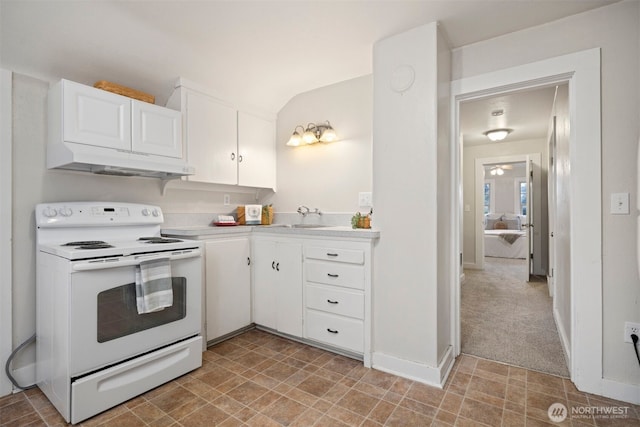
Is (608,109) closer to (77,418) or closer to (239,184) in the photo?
(239,184)

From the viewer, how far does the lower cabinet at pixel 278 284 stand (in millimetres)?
2525

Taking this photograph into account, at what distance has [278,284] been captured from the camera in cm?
264

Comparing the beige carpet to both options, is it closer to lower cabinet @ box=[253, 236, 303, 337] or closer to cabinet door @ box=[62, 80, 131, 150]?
lower cabinet @ box=[253, 236, 303, 337]

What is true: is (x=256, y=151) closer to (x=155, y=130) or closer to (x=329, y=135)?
(x=329, y=135)

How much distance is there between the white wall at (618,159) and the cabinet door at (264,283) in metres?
2.18

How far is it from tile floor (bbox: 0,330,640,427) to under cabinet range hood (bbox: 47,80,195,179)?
1.41 m

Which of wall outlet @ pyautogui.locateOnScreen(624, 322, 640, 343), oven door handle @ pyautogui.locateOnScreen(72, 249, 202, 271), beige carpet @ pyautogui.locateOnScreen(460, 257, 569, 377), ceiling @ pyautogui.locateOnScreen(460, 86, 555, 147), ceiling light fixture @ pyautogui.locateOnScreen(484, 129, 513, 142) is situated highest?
ceiling @ pyautogui.locateOnScreen(460, 86, 555, 147)

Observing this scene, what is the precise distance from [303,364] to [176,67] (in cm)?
240

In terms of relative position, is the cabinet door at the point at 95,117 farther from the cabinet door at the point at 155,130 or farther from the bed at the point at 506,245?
the bed at the point at 506,245

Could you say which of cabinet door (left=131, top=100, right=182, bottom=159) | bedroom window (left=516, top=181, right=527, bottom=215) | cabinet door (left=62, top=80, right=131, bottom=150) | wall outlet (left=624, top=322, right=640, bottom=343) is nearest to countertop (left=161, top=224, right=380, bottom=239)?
cabinet door (left=131, top=100, right=182, bottom=159)

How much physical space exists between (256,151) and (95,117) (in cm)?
Answer: 142

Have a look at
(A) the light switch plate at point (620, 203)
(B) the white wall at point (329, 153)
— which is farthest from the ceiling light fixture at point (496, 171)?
(A) the light switch plate at point (620, 203)

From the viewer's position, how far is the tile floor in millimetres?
1639

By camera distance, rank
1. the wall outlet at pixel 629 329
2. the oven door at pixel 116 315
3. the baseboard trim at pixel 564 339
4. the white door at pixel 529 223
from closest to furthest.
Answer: the oven door at pixel 116 315, the wall outlet at pixel 629 329, the baseboard trim at pixel 564 339, the white door at pixel 529 223
